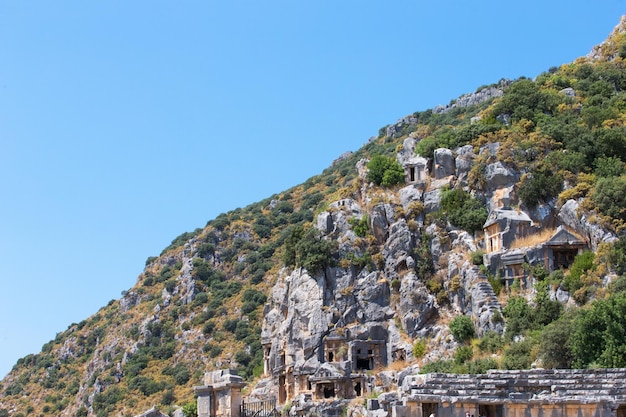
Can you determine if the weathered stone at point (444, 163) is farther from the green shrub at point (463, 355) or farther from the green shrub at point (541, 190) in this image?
the green shrub at point (463, 355)

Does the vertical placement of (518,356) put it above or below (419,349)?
below

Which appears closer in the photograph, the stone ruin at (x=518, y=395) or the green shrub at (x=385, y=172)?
the stone ruin at (x=518, y=395)

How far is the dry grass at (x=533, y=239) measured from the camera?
52250mm

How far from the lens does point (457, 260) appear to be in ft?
183

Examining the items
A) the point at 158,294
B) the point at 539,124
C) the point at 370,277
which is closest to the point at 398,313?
the point at 370,277

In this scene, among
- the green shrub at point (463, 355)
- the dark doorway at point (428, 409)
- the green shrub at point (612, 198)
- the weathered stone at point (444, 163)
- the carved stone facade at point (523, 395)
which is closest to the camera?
the carved stone facade at point (523, 395)

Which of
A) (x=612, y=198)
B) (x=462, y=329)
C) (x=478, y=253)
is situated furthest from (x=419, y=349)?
(x=612, y=198)

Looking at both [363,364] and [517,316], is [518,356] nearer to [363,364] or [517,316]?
[517,316]

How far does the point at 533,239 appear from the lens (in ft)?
173

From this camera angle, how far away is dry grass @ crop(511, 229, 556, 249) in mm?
52250

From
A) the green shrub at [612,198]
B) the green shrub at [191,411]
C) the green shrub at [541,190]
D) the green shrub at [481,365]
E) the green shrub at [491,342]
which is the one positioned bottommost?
the green shrub at [191,411]

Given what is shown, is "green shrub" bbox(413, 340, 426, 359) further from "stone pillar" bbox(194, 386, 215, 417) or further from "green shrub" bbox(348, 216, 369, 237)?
"stone pillar" bbox(194, 386, 215, 417)

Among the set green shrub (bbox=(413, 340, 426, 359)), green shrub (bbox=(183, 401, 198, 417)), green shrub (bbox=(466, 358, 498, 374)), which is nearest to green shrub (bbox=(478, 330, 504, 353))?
green shrub (bbox=(466, 358, 498, 374))

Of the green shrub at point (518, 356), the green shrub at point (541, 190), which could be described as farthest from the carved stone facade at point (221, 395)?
the green shrub at point (541, 190)
